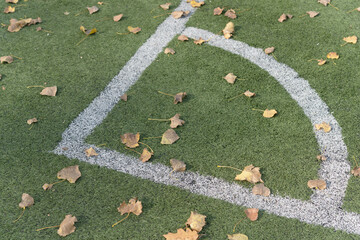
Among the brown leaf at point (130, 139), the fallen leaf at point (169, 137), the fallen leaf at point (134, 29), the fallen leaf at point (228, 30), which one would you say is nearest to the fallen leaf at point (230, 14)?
the fallen leaf at point (228, 30)

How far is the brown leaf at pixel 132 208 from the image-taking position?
9.43ft

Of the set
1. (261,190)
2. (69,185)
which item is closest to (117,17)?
(69,185)

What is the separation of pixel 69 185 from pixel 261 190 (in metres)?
1.48

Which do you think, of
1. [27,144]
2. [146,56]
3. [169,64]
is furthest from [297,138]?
[27,144]

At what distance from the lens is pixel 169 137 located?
3.40 metres

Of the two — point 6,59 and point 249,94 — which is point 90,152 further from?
point 6,59

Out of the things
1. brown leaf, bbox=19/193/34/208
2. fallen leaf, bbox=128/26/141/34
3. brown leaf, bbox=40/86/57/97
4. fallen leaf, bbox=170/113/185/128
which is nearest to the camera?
brown leaf, bbox=19/193/34/208

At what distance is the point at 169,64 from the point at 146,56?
299mm

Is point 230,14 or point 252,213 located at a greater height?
point 230,14

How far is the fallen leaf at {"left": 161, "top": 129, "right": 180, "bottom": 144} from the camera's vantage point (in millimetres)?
3371

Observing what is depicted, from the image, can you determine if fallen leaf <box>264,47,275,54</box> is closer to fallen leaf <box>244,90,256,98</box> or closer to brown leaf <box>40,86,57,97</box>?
fallen leaf <box>244,90,256,98</box>

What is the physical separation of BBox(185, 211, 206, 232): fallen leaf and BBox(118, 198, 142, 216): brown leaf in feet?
1.20

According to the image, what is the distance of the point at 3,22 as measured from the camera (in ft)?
15.9

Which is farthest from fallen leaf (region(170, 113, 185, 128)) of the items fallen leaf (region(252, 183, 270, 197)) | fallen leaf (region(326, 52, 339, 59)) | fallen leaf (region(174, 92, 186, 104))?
fallen leaf (region(326, 52, 339, 59))
